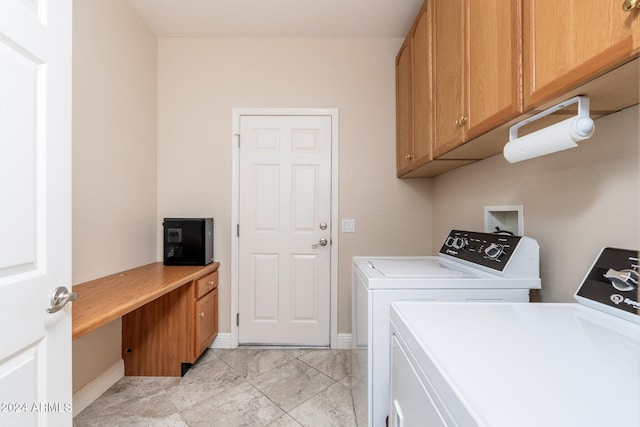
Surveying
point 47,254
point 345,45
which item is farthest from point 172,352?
point 345,45

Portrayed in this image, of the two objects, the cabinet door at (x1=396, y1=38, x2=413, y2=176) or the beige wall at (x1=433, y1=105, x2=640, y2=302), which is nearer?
the beige wall at (x1=433, y1=105, x2=640, y2=302)

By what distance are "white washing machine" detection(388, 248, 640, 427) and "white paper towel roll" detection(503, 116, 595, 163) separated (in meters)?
0.37

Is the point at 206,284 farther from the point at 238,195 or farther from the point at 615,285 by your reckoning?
the point at 615,285

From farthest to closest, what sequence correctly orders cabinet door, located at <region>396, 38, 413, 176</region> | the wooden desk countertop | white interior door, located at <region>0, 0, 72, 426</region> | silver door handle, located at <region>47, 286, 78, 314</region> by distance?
cabinet door, located at <region>396, 38, 413, 176</region>
the wooden desk countertop
silver door handle, located at <region>47, 286, 78, 314</region>
white interior door, located at <region>0, 0, 72, 426</region>

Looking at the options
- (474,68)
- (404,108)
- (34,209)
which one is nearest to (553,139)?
(474,68)

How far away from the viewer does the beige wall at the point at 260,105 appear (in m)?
2.45

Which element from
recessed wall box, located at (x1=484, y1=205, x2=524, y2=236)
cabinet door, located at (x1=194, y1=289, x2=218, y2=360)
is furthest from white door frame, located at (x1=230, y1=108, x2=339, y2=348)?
recessed wall box, located at (x1=484, y1=205, x2=524, y2=236)

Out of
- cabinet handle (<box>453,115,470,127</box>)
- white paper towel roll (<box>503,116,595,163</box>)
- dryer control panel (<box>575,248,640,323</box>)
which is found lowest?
dryer control panel (<box>575,248,640,323</box>)

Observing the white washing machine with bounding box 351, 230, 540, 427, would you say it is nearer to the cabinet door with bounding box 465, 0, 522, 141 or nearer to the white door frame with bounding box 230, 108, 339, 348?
the cabinet door with bounding box 465, 0, 522, 141

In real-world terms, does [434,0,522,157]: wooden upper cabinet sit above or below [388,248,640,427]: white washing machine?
above

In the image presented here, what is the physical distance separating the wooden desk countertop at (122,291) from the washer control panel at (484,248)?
1.72 m

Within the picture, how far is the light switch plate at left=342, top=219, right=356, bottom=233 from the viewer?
247 cm

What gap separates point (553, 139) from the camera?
827 millimetres

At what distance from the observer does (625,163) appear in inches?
35.2
